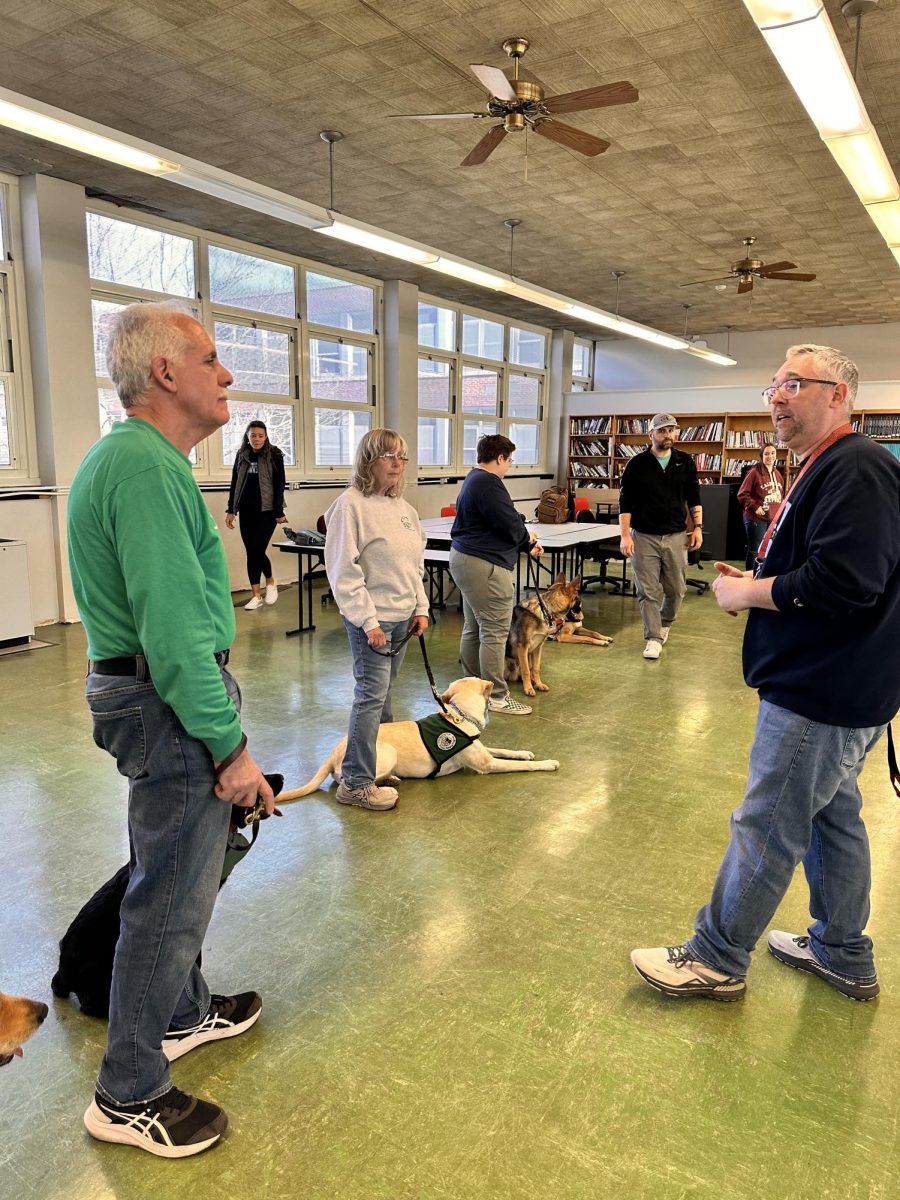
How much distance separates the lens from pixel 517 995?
2098 millimetres

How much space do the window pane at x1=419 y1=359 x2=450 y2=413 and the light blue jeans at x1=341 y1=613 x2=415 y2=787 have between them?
26.2 ft

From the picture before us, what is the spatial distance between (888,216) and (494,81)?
3.21 meters

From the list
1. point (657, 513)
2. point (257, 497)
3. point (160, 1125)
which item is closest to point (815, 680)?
point (160, 1125)

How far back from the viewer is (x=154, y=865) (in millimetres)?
1514

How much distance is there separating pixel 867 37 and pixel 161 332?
419 cm

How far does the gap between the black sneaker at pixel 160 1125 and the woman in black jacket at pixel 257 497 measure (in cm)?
582

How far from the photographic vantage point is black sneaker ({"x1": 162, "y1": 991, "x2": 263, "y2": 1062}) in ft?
6.11

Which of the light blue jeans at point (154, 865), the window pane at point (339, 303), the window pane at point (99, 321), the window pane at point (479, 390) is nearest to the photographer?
A: the light blue jeans at point (154, 865)

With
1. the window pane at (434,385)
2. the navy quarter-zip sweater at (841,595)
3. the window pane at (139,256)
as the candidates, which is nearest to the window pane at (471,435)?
the window pane at (434,385)

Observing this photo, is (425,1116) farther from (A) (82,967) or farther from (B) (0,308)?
(B) (0,308)

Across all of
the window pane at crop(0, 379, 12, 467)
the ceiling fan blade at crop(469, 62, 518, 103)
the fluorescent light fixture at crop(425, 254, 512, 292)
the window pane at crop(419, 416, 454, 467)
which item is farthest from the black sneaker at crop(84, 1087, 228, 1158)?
the window pane at crop(419, 416, 454, 467)

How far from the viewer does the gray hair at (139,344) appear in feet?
4.70

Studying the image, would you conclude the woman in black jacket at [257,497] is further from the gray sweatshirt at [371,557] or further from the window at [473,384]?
the gray sweatshirt at [371,557]

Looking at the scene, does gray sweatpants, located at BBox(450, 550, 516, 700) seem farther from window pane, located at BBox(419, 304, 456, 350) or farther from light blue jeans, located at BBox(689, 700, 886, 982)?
window pane, located at BBox(419, 304, 456, 350)
